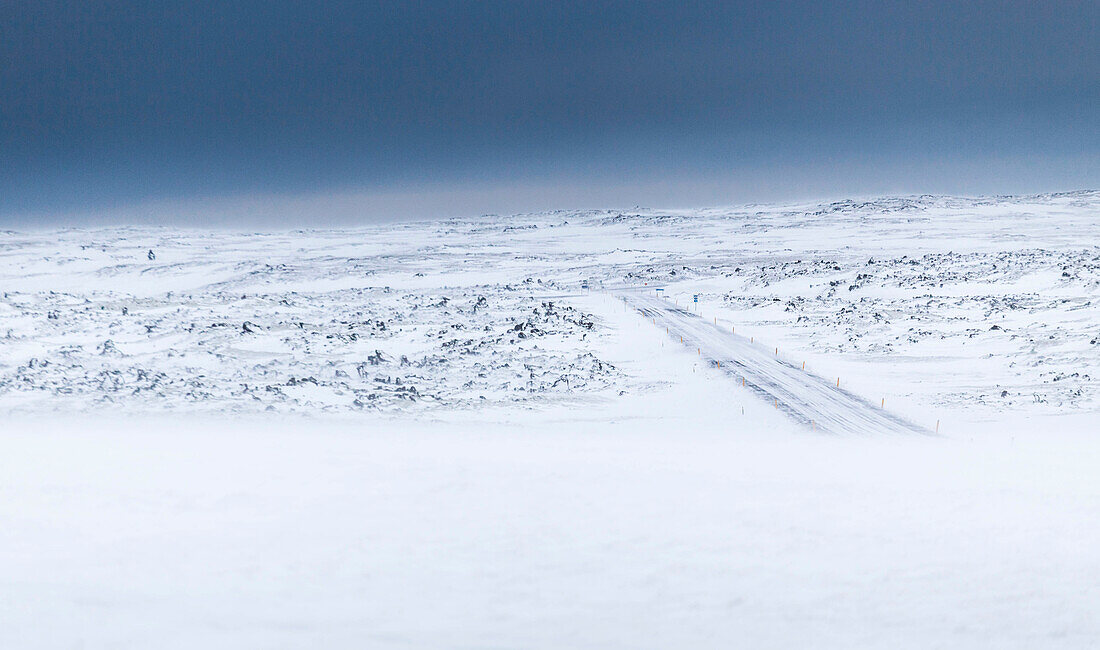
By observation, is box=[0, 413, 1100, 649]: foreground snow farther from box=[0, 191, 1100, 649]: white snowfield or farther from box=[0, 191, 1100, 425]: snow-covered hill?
box=[0, 191, 1100, 425]: snow-covered hill

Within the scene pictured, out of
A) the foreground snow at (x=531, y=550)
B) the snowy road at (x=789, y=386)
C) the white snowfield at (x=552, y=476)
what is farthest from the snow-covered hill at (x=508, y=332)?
the foreground snow at (x=531, y=550)

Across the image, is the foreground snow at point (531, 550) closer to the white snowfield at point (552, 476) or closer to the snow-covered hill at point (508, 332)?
the white snowfield at point (552, 476)

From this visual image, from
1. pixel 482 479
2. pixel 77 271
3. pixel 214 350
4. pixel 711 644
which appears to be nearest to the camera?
pixel 711 644

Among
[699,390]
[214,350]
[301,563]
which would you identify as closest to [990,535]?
[301,563]

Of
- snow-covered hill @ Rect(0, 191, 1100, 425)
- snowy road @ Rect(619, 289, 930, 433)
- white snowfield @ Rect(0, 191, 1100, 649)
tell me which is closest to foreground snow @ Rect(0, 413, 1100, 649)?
white snowfield @ Rect(0, 191, 1100, 649)

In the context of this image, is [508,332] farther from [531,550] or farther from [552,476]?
[531,550]

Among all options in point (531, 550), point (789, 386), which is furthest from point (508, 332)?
point (531, 550)

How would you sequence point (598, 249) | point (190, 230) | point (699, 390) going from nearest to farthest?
point (699, 390)
point (598, 249)
point (190, 230)

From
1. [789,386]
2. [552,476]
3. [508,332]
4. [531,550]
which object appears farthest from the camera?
[508,332]

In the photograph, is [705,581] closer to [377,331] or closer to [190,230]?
[377,331]
